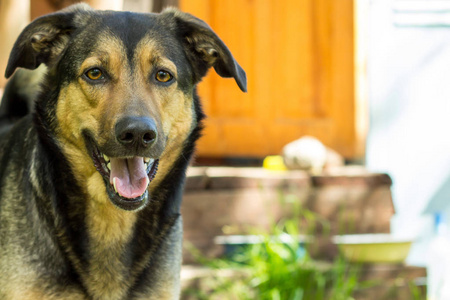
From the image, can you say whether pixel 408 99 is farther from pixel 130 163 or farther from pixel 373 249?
pixel 130 163

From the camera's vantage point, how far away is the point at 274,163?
5.57 metres

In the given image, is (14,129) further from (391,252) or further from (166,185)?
(391,252)

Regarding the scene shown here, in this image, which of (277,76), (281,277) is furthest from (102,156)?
(277,76)

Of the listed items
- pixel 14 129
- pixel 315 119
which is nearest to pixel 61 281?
pixel 14 129

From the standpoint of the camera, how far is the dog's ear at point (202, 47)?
287 centimetres

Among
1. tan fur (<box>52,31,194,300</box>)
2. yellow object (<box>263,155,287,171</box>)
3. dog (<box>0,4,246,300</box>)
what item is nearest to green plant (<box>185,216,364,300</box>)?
yellow object (<box>263,155,287,171</box>)

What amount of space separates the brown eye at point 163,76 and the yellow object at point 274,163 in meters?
2.75

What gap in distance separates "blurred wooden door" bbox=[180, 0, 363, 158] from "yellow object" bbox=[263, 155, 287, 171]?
439 millimetres

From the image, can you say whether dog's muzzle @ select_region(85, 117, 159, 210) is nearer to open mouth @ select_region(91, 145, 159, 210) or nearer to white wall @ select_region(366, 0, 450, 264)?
open mouth @ select_region(91, 145, 159, 210)

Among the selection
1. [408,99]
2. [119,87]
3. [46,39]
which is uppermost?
[46,39]

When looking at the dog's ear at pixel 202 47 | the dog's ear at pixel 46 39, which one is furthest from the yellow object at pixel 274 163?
the dog's ear at pixel 46 39

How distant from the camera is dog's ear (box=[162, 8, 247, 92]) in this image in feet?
9.42

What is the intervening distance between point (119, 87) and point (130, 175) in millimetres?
351

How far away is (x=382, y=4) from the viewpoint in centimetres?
590
